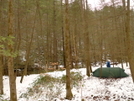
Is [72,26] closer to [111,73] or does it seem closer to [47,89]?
[111,73]

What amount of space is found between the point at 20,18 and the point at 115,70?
990 centimetres

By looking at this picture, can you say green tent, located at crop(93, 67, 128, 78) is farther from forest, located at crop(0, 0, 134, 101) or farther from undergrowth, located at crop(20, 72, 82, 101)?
undergrowth, located at crop(20, 72, 82, 101)

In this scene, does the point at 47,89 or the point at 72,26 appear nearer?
the point at 47,89

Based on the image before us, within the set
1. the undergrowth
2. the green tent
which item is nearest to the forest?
the green tent

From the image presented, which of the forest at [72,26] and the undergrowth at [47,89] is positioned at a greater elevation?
the forest at [72,26]

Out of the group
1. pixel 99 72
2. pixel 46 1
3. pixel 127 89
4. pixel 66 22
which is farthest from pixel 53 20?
pixel 127 89

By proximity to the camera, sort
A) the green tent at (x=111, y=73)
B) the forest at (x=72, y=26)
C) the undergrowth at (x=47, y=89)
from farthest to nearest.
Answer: the green tent at (x=111, y=73) → the undergrowth at (x=47, y=89) → the forest at (x=72, y=26)

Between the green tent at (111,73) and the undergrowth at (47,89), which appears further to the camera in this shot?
the green tent at (111,73)

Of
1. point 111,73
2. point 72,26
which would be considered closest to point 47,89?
point 111,73

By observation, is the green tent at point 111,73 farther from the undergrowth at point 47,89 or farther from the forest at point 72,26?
the undergrowth at point 47,89

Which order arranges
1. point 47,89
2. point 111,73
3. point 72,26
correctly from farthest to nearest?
1. point 72,26
2. point 111,73
3. point 47,89

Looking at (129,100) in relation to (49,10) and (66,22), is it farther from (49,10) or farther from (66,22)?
(49,10)

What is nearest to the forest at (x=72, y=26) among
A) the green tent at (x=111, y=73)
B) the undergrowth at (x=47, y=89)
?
the green tent at (x=111, y=73)

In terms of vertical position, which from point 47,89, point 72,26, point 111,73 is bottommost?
point 47,89
